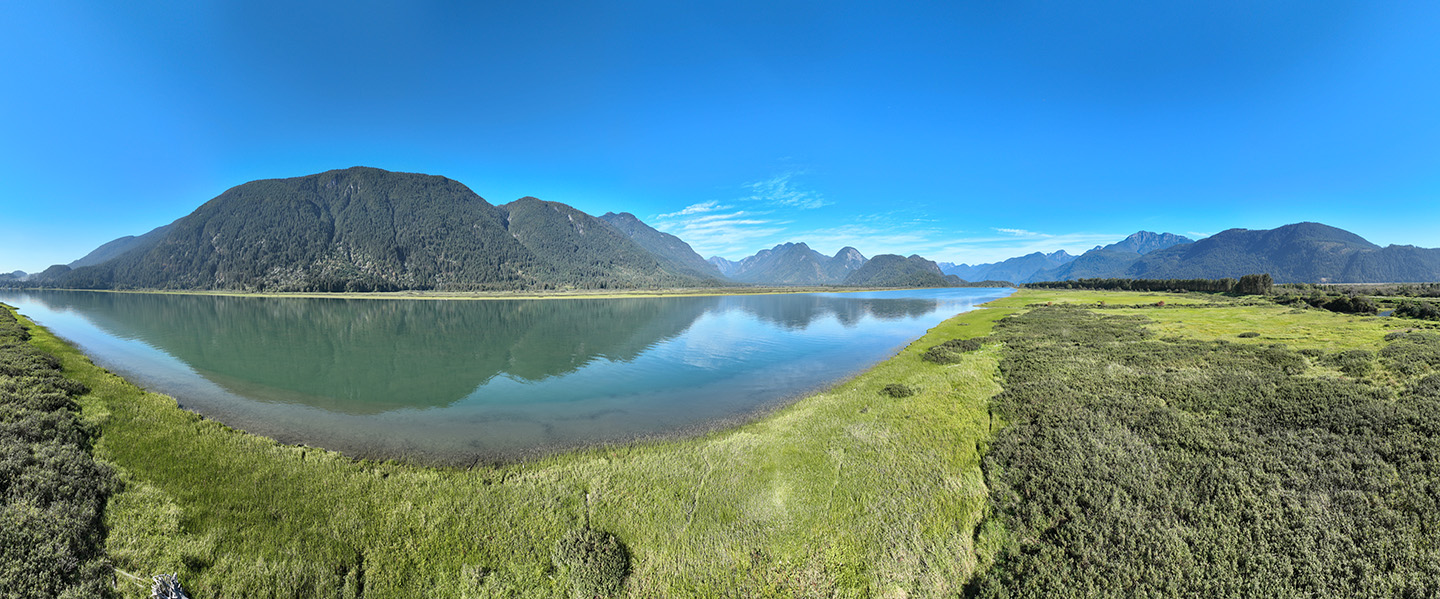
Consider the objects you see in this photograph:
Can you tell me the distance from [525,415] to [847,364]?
23574 millimetres

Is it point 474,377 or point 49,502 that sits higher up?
point 49,502

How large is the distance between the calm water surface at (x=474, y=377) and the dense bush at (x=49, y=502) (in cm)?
562

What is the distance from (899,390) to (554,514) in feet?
56.3

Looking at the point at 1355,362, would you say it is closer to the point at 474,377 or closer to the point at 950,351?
the point at 950,351

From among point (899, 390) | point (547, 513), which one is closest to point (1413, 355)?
point (899, 390)

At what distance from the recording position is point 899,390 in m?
22.0

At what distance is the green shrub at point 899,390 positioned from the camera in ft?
71.1

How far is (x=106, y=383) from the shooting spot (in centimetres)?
2225

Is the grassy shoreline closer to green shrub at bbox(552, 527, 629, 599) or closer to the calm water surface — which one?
green shrub at bbox(552, 527, 629, 599)

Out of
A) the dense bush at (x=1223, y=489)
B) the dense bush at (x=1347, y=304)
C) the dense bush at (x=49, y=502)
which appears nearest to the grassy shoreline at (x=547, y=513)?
the dense bush at (x=49, y=502)

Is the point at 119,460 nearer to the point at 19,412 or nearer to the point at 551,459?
the point at 19,412

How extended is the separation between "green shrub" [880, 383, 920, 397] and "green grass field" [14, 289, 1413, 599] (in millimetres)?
4198

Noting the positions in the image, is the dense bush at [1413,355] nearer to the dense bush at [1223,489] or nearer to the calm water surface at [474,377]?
the dense bush at [1223,489]

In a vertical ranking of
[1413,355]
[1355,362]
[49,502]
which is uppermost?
[1413,355]
